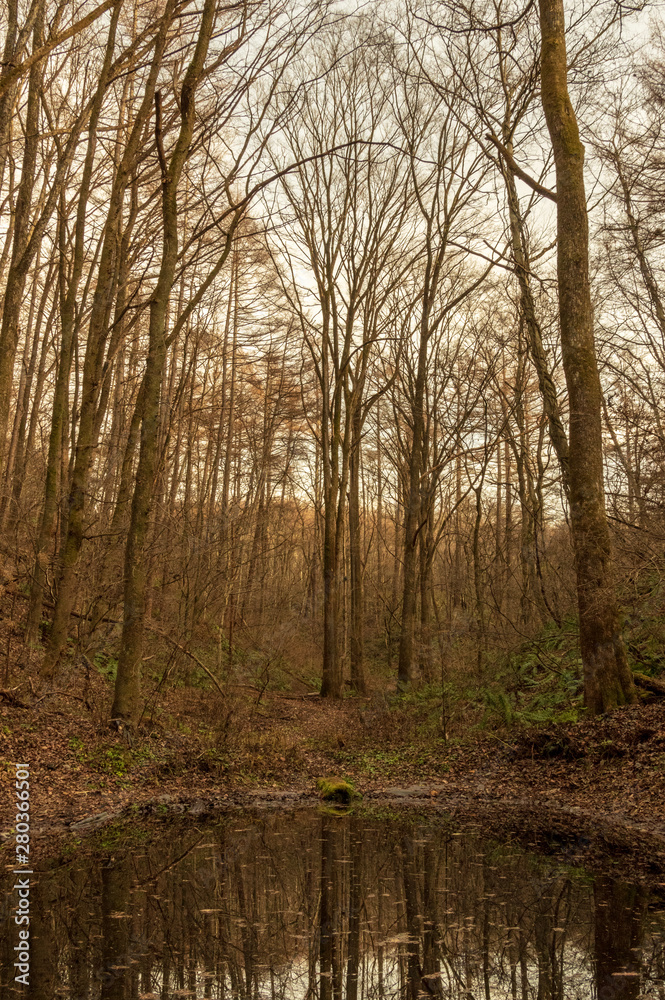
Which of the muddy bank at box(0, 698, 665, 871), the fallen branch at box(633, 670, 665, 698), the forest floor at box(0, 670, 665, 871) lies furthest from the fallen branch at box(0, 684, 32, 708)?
the fallen branch at box(633, 670, 665, 698)

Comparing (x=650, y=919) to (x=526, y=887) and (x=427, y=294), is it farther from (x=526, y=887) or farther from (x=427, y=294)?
(x=427, y=294)

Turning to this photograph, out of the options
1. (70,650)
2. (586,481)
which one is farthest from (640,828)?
(70,650)

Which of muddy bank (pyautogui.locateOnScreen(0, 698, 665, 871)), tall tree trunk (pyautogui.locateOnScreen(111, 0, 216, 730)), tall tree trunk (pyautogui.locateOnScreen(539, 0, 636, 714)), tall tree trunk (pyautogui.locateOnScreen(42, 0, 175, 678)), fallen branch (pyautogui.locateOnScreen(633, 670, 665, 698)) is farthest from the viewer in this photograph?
tall tree trunk (pyautogui.locateOnScreen(42, 0, 175, 678))

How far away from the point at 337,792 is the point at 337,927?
4.49 meters

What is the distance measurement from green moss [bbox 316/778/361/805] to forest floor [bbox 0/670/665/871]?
222mm

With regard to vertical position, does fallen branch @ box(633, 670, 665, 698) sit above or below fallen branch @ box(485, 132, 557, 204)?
below

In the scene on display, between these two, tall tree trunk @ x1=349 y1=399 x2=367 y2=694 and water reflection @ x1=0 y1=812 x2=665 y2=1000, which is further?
tall tree trunk @ x1=349 y1=399 x2=367 y2=694

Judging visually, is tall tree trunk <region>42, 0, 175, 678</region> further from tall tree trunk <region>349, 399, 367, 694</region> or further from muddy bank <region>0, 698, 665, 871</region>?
tall tree trunk <region>349, 399, 367, 694</region>

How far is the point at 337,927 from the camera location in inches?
166

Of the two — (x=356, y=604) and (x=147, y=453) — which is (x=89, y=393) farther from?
(x=356, y=604)

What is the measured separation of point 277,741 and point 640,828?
18.2 ft

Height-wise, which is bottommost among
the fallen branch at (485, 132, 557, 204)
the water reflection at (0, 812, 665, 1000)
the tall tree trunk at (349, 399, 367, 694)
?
the water reflection at (0, 812, 665, 1000)

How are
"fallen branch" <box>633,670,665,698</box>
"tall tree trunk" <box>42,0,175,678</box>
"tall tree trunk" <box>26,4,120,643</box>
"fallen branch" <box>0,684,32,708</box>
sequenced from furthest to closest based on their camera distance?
1. "tall tree trunk" <box>26,4,120,643</box>
2. "tall tree trunk" <box>42,0,175,678</box>
3. "fallen branch" <box>0,684,32,708</box>
4. "fallen branch" <box>633,670,665,698</box>

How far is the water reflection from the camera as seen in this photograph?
3.46m
